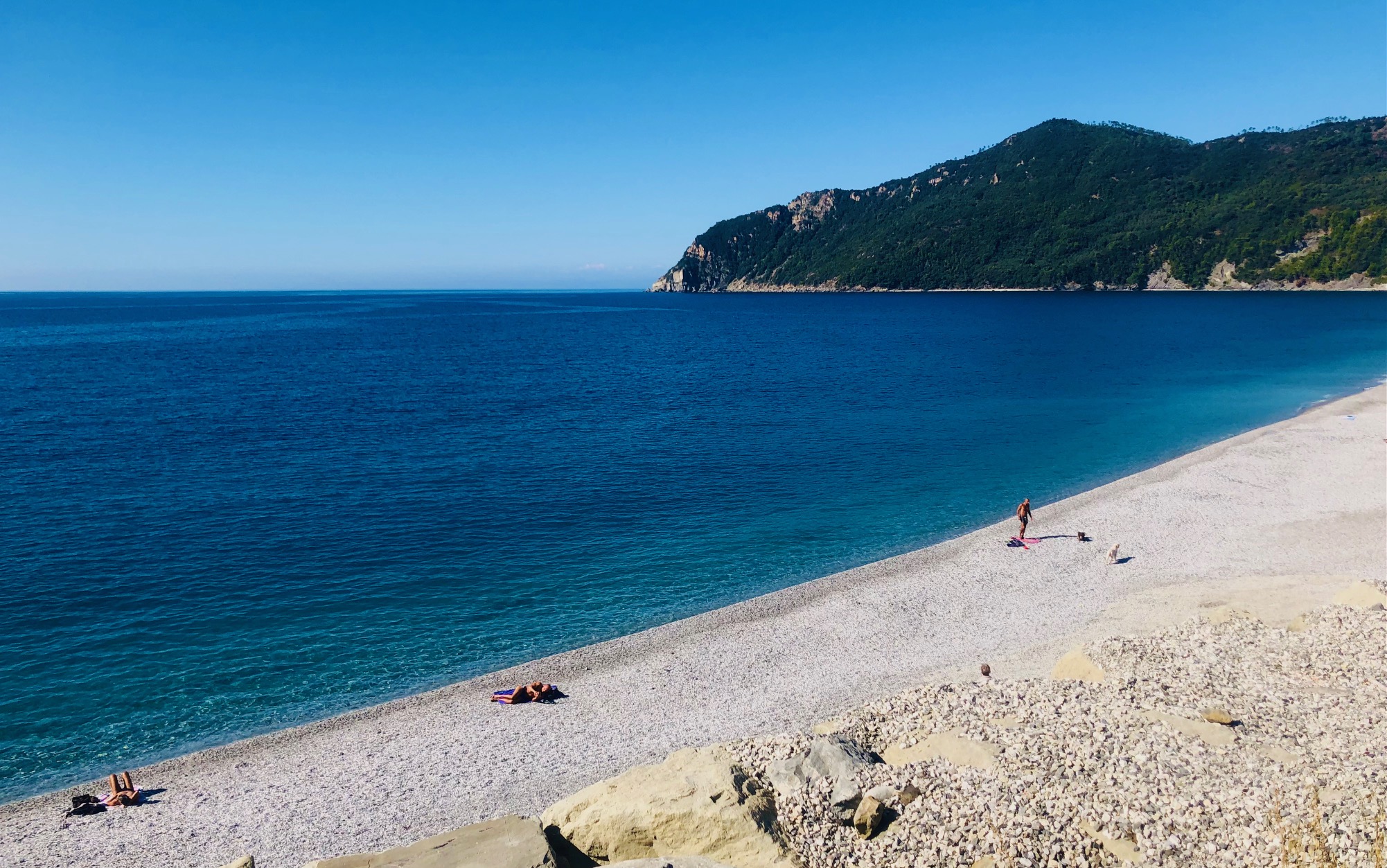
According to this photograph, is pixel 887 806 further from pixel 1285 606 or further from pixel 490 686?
pixel 1285 606

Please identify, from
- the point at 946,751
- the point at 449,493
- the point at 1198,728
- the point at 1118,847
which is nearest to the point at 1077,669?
the point at 1198,728

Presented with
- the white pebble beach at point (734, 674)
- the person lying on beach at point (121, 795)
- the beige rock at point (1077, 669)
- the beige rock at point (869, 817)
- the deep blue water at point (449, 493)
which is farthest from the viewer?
the deep blue water at point (449, 493)

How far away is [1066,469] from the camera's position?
43750 millimetres

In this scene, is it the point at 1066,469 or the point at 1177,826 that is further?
the point at 1066,469

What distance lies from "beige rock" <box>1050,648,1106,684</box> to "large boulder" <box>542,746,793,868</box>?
9378 mm

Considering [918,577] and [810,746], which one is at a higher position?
[810,746]

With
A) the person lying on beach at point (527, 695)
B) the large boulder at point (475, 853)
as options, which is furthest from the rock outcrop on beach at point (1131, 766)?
the person lying on beach at point (527, 695)

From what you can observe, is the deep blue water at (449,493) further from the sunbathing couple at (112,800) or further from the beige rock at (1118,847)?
the beige rock at (1118,847)

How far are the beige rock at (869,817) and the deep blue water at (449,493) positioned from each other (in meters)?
13.6

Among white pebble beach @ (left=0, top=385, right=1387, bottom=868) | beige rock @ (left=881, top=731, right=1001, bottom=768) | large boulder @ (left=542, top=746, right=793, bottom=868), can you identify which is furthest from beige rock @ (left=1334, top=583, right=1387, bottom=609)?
large boulder @ (left=542, top=746, right=793, bottom=868)

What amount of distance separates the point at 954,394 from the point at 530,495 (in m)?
44.9

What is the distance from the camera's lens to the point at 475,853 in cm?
1121

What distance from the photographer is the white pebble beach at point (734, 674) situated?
51.7 ft

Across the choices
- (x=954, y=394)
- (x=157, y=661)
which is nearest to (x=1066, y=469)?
(x=954, y=394)
